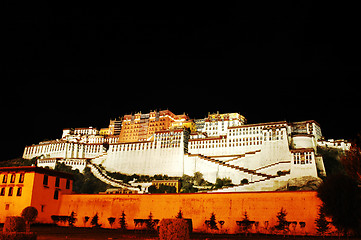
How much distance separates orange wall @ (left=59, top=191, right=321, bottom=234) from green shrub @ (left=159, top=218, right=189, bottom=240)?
10.5 meters

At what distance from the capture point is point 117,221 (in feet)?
85.8

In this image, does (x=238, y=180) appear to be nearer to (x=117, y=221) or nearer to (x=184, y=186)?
(x=184, y=186)

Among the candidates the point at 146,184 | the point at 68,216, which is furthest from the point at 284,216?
the point at 146,184

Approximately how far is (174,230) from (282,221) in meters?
10.0

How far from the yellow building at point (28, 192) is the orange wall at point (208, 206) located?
80.7 inches

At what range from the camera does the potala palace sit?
50.8 metres

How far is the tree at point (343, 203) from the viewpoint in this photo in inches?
708

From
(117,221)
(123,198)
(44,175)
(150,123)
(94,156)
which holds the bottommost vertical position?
(117,221)

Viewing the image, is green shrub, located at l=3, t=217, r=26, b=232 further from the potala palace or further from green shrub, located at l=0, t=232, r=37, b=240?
the potala palace

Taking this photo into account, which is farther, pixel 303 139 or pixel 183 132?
pixel 183 132

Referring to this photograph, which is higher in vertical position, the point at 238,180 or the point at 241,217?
the point at 238,180

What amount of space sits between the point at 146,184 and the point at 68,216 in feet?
107

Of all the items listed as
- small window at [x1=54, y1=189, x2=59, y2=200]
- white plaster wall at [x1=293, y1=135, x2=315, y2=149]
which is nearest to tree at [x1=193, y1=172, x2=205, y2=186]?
white plaster wall at [x1=293, y1=135, x2=315, y2=149]

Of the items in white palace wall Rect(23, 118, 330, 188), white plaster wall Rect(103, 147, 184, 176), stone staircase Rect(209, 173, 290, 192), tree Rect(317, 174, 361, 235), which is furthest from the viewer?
white plaster wall Rect(103, 147, 184, 176)
